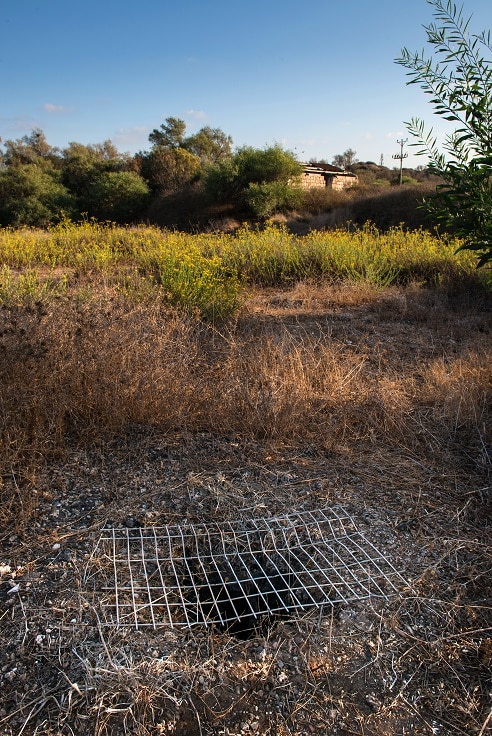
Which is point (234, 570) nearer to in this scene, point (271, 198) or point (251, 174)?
point (271, 198)

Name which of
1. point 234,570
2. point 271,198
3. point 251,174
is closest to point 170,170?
point 251,174

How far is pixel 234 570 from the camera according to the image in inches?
83.0

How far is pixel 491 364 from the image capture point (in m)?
3.96

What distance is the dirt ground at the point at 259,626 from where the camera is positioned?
1.50 meters

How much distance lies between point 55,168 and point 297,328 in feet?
108

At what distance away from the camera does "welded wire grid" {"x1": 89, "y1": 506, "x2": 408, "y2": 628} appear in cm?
188

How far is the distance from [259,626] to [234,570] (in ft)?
1.03

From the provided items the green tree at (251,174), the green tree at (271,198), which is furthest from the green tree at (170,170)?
the green tree at (271,198)

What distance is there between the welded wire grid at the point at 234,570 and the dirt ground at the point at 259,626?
6 centimetres

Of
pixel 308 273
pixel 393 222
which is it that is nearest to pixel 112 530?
pixel 308 273

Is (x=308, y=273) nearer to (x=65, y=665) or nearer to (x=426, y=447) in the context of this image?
(x=426, y=447)

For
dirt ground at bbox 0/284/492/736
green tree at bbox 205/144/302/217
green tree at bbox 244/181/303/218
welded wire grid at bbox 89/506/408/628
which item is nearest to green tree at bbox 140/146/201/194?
green tree at bbox 205/144/302/217

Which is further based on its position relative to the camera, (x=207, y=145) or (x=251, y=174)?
(x=207, y=145)

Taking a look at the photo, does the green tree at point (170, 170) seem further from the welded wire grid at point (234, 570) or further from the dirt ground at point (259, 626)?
the welded wire grid at point (234, 570)
